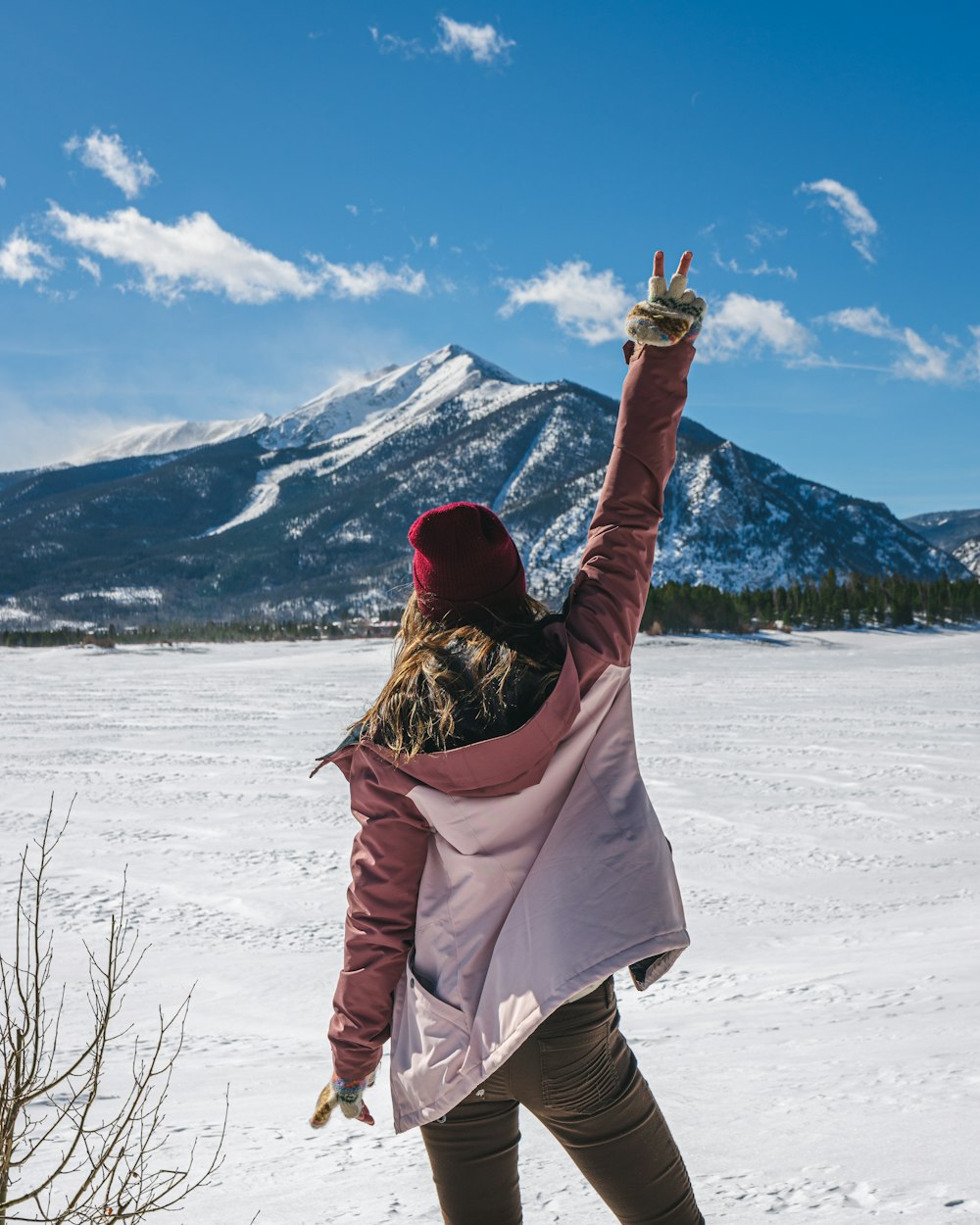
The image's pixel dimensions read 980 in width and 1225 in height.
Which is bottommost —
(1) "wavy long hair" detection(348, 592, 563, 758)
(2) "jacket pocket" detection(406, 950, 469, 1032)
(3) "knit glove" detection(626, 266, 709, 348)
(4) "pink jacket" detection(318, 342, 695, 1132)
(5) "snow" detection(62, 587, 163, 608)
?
(2) "jacket pocket" detection(406, 950, 469, 1032)

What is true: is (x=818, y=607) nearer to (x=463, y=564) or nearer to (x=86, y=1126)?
(x=86, y=1126)

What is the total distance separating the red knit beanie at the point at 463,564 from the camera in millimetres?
1735

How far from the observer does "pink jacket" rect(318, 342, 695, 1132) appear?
5.27 ft

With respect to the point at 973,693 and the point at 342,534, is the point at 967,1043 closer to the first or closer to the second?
the point at 973,693

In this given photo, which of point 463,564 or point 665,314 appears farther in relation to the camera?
point 665,314

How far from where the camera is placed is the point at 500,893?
1.68 m

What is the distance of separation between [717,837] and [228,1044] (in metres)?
4.41

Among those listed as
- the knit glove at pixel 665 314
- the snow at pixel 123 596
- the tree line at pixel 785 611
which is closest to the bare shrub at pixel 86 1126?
the knit glove at pixel 665 314

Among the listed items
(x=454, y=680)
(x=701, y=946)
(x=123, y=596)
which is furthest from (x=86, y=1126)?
(x=123, y=596)

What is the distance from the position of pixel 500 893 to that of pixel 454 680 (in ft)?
1.21

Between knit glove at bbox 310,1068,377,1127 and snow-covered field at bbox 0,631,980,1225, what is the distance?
3.77ft

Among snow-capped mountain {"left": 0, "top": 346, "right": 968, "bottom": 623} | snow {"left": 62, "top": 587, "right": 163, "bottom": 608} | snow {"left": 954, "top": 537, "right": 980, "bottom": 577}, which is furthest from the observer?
snow {"left": 954, "top": 537, "right": 980, "bottom": 577}

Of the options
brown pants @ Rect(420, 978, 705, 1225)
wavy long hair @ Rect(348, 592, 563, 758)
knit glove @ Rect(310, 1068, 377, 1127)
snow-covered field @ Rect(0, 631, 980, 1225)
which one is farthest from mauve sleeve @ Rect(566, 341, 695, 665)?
snow-covered field @ Rect(0, 631, 980, 1225)

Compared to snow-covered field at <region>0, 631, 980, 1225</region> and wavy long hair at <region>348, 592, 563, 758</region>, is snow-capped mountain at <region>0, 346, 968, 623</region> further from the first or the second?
wavy long hair at <region>348, 592, 563, 758</region>
